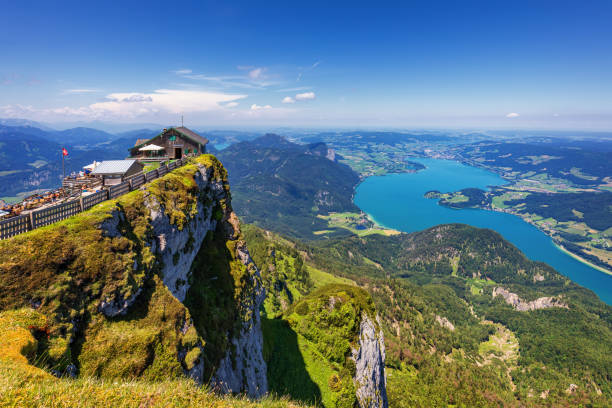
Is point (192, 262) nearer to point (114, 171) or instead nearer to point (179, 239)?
point (179, 239)

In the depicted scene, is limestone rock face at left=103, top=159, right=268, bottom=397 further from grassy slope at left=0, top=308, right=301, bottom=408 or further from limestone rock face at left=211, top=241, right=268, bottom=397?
grassy slope at left=0, top=308, right=301, bottom=408

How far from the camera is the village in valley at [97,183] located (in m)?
13.2

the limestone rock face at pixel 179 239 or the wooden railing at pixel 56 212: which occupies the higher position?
the wooden railing at pixel 56 212

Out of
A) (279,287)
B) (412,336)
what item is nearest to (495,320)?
(412,336)

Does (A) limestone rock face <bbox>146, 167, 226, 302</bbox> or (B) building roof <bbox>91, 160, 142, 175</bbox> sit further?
(B) building roof <bbox>91, 160, 142, 175</bbox>

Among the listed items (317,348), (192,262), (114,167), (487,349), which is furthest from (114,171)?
(487,349)

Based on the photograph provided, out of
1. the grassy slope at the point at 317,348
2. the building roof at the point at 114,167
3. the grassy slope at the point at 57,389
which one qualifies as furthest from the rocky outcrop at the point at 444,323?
the grassy slope at the point at 57,389

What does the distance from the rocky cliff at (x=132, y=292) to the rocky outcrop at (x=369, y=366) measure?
1925 cm

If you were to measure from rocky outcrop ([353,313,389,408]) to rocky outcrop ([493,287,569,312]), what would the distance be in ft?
615

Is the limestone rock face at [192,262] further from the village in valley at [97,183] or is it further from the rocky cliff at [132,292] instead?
the village in valley at [97,183]

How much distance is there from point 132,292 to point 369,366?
37886 millimetres

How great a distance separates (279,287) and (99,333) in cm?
7826

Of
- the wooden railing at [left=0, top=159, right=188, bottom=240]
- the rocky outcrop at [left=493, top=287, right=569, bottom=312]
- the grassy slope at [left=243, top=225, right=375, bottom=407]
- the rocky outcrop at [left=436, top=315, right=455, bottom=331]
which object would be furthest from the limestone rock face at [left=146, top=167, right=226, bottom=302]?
the rocky outcrop at [left=493, top=287, right=569, bottom=312]

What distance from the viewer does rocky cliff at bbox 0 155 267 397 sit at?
1128 centimetres
